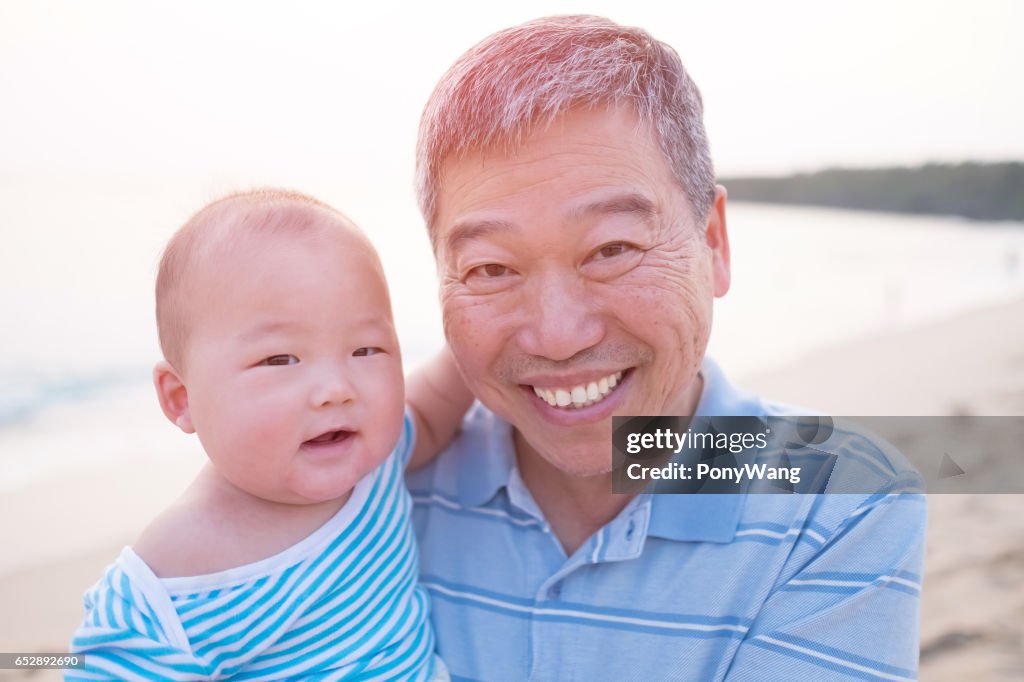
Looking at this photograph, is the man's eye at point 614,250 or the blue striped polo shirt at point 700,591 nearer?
the blue striped polo shirt at point 700,591

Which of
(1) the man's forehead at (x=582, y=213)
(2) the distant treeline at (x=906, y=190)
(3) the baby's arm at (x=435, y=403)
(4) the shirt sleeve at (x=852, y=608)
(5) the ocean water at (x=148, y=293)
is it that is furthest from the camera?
(2) the distant treeline at (x=906, y=190)

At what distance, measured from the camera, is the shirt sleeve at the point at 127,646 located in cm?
164

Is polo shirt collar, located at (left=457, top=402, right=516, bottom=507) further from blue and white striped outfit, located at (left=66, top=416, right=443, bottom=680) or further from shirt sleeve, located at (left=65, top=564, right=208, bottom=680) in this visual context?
shirt sleeve, located at (left=65, top=564, right=208, bottom=680)

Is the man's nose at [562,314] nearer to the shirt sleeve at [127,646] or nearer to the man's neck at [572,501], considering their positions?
the man's neck at [572,501]

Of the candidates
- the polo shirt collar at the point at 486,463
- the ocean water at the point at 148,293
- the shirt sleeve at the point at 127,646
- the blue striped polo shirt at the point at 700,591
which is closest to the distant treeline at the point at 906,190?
the ocean water at the point at 148,293

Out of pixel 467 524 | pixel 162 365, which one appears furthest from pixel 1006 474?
pixel 162 365

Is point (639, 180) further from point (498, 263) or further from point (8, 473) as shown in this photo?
point (8, 473)

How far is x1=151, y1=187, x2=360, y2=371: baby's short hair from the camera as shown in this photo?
1.92 meters

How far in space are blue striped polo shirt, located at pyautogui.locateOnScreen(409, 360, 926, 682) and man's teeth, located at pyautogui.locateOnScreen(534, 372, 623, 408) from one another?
0.26 m

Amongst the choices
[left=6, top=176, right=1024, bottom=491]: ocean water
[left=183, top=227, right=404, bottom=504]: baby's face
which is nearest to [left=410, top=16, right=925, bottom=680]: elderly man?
[left=183, top=227, right=404, bottom=504]: baby's face

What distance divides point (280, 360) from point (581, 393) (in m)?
0.72

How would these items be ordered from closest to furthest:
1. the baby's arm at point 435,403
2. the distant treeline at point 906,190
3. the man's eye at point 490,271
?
the man's eye at point 490,271, the baby's arm at point 435,403, the distant treeline at point 906,190

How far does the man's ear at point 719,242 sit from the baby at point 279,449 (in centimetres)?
88

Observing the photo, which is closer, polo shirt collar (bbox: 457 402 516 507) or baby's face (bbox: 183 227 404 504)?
baby's face (bbox: 183 227 404 504)
